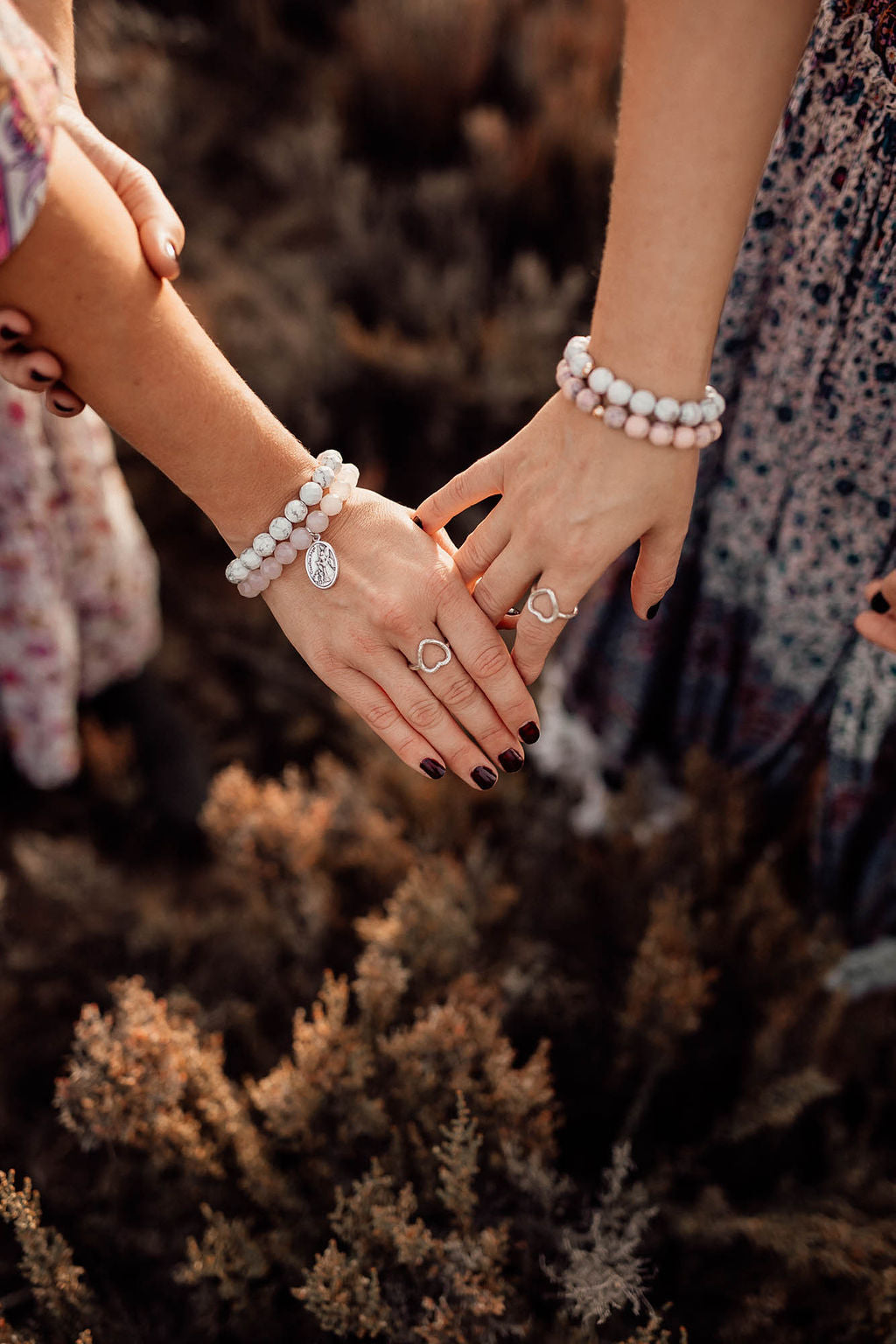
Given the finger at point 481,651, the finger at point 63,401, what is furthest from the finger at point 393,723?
the finger at point 63,401

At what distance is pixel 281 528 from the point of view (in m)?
1.18

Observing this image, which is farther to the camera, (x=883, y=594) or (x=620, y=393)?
(x=883, y=594)

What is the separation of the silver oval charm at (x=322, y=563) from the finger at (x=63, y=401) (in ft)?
1.18

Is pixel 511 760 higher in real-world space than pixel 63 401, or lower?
higher

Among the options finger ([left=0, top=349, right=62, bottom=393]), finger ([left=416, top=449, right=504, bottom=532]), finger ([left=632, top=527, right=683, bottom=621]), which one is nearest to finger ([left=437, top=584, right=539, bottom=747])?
finger ([left=416, top=449, right=504, bottom=532])

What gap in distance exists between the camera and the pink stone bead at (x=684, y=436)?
1055 millimetres

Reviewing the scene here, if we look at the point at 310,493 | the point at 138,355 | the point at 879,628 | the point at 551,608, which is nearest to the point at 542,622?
the point at 551,608

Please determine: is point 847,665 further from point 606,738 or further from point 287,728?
point 287,728

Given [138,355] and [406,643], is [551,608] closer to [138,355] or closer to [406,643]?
[406,643]

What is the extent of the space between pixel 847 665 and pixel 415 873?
0.88m

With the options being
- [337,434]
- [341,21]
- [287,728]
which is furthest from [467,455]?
[341,21]

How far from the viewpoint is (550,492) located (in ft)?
3.66

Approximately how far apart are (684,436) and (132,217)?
0.77 metres

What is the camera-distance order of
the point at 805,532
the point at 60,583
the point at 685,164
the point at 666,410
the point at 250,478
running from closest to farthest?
the point at 685,164
the point at 666,410
the point at 250,478
the point at 805,532
the point at 60,583
